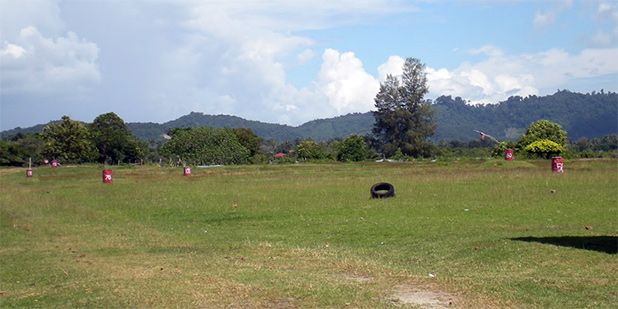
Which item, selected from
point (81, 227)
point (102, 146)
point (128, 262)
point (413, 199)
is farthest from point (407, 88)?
point (128, 262)

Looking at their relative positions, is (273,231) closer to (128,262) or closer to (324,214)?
(324,214)

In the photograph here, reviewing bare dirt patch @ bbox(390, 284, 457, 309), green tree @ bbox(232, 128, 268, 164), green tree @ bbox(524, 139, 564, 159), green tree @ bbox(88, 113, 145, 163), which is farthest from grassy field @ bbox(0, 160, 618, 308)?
green tree @ bbox(232, 128, 268, 164)

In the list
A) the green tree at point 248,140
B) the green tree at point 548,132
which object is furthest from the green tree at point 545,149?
the green tree at point 248,140

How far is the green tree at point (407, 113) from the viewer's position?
296 feet

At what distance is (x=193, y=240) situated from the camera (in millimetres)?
16281

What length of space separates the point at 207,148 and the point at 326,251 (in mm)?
68683

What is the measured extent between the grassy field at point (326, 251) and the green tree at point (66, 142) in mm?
64551

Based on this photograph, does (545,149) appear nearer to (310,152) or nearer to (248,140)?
(310,152)

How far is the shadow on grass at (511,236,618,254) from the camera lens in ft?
35.6

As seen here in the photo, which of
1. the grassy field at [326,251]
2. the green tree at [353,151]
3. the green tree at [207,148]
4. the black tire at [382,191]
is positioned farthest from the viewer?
the green tree at [353,151]

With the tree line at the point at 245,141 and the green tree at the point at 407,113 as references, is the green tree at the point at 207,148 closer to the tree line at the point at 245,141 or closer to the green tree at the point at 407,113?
the tree line at the point at 245,141

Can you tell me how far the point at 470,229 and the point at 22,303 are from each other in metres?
10.3

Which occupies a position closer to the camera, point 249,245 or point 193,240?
point 249,245

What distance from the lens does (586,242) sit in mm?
11500
